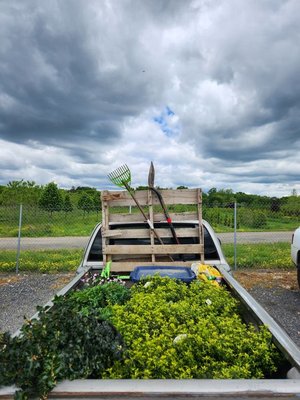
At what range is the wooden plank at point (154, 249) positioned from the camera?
332cm

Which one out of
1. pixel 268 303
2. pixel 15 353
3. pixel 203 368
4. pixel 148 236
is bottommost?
pixel 268 303

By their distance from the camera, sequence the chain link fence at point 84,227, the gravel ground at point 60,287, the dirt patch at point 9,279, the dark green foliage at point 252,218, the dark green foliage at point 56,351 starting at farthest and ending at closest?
the dark green foliage at point 252,218 < the chain link fence at point 84,227 < the dirt patch at point 9,279 < the gravel ground at point 60,287 < the dark green foliage at point 56,351

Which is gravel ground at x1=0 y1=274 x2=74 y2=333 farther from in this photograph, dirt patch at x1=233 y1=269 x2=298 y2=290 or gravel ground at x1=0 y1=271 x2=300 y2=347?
dirt patch at x1=233 y1=269 x2=298 y2=290

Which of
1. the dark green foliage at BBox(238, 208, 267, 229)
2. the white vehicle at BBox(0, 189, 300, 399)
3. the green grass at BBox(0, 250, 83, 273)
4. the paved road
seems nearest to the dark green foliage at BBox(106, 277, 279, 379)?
the white vehicle at BBox(0, 189, 300, 399)

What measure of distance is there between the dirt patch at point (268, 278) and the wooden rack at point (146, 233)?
12.7 feet

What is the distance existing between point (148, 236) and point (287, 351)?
217cm

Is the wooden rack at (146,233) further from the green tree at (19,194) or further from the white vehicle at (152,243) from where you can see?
the green tree at (19,194)

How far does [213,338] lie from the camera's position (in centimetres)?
160

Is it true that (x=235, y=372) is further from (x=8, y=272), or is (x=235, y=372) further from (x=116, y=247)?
(x=8, y=272)

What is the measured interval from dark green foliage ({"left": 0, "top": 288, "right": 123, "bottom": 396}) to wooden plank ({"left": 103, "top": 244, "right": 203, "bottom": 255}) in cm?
175

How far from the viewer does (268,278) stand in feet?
24.4

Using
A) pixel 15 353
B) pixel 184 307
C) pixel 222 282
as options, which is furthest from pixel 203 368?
pixel 222 282

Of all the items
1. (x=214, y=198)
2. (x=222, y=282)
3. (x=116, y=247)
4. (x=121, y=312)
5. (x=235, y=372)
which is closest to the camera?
(x=235, y=372)

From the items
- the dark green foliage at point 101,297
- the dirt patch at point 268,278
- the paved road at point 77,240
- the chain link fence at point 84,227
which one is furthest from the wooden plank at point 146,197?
the paved road at point 77,240
